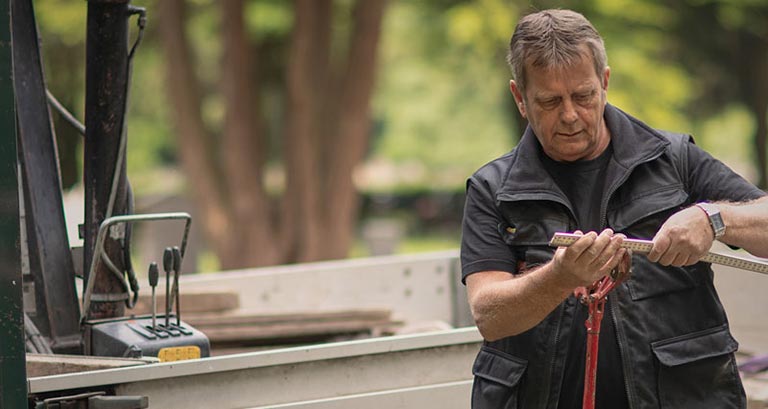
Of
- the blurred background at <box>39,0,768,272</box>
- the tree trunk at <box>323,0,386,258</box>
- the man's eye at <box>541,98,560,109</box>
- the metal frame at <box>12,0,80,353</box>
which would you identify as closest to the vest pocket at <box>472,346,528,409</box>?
the man's eye at <box>541,98,560,109</box>

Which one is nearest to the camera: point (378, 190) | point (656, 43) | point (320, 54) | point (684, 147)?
point (684, 147)

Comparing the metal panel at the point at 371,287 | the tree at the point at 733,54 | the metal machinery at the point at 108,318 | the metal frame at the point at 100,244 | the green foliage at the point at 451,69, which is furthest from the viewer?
the tree at the point at 733,54

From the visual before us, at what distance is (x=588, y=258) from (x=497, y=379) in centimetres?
60

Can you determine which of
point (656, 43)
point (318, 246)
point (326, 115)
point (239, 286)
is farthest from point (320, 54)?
point (239, 286)

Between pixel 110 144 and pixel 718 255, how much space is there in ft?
9.43

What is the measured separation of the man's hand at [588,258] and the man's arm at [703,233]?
120 millimetres

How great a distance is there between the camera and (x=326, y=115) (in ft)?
45.0

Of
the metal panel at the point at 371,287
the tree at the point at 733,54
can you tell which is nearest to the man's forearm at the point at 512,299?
the metal panel at the point at 371,287

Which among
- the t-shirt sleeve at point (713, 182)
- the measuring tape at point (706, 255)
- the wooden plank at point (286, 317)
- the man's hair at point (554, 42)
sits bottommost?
the wooden plank at point (286, 317)

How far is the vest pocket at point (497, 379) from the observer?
3.12m

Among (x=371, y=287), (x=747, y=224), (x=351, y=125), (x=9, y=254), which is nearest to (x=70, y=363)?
(x=9, y=254)

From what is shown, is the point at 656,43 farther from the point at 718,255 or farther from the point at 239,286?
the point at 718,255

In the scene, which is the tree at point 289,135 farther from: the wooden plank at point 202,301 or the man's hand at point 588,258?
the man's hand at point 588,258

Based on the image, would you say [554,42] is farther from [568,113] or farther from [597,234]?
[597,234]
